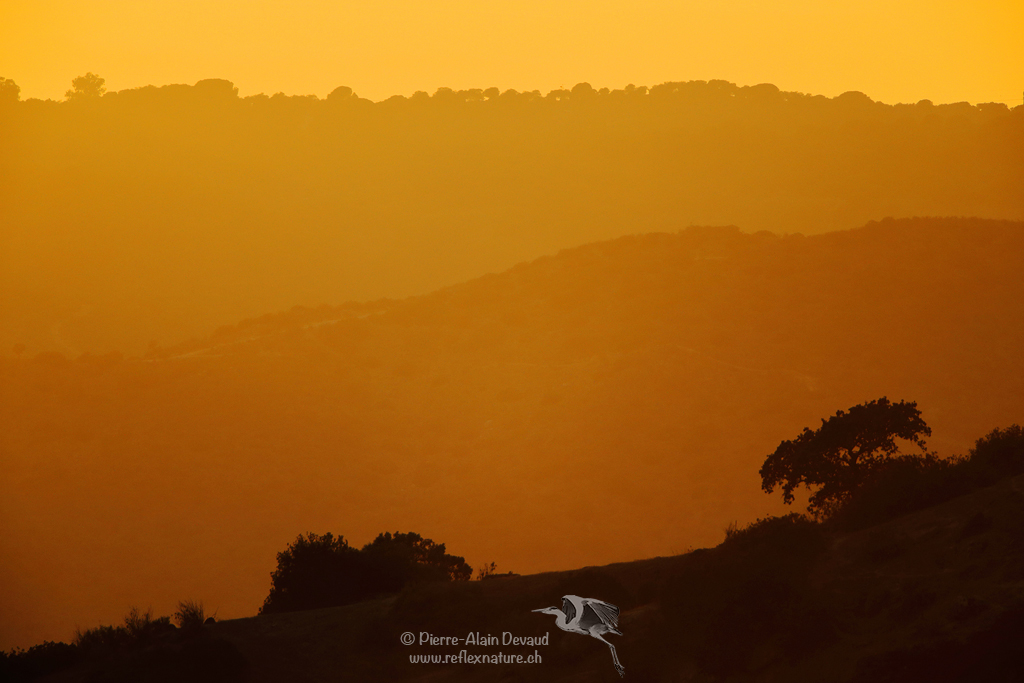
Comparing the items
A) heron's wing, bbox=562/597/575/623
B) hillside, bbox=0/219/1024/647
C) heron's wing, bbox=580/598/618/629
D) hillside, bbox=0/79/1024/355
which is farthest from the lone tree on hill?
hillside, bbox=0/79/1024/355

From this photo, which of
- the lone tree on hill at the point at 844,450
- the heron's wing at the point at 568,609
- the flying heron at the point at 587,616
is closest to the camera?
Answer: the flying heron at the point at 587,616

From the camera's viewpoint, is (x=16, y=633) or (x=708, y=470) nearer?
(x=16, y=633)

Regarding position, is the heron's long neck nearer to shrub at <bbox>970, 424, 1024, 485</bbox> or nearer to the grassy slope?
the grassy slope

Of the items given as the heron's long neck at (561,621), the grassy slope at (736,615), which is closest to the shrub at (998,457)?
the grassy slope at (736,615)

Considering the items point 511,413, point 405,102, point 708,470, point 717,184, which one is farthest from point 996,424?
point 405,102

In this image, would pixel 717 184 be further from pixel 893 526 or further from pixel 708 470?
pixel 893 526

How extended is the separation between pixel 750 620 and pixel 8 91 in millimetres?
169357

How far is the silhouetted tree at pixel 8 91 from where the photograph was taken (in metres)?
148

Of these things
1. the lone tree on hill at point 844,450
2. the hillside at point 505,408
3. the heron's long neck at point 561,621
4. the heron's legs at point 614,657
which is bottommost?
the heron's legs at point 614,657

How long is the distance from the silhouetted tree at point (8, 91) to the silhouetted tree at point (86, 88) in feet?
32.7

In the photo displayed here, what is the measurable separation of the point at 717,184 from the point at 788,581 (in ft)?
435

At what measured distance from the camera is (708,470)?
5941cm

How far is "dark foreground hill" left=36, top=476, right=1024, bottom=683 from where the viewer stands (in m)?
13.3

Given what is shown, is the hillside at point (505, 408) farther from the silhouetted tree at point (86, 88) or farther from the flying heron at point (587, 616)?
the silhouetted tree at point (86, 88)
